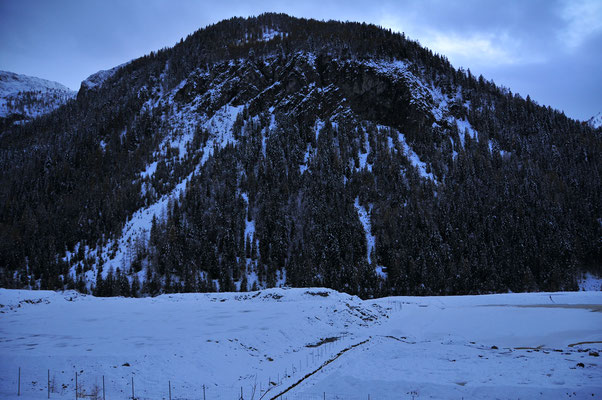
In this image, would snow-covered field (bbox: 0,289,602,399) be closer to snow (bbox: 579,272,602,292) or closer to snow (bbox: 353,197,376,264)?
snow (bbox: 579,272,602,292)

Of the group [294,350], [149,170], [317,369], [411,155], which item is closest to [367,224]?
[411,155]

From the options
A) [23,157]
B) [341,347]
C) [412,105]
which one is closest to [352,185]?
[412,105]

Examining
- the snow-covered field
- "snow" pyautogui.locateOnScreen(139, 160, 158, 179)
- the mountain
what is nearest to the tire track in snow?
the snow-covered field

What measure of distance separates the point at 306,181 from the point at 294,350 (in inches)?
3934

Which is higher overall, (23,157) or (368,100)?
(368,100)

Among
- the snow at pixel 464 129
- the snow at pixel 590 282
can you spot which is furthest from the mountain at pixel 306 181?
the snow at pixel 590 282

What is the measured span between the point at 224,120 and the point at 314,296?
126m

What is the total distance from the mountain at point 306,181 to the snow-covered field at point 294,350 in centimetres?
5177

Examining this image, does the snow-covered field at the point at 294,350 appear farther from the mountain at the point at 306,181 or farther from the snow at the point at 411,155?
the snow at the point at 411,155

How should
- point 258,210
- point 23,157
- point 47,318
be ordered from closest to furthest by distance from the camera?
point 47,318 < point 258,210 < point 23,157

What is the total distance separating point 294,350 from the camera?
1189 inches

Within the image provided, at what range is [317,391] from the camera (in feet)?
65.8

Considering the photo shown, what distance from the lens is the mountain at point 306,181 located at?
3917 inches

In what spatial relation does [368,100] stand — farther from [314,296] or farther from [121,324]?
[121,324]
